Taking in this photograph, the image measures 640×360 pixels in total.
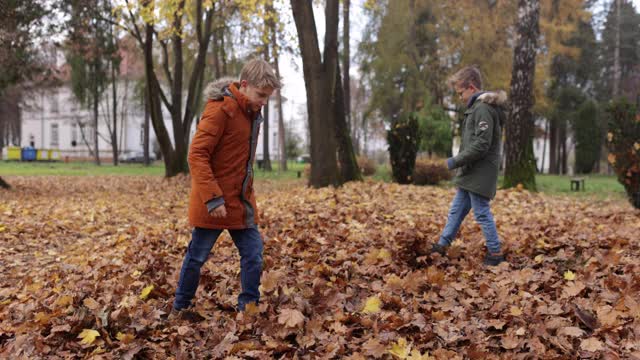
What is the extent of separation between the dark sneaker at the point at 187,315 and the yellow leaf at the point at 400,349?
1432 mm


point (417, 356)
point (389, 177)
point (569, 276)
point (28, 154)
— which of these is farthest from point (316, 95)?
point (28, 154)

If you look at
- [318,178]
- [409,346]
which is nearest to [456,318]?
[409,346]

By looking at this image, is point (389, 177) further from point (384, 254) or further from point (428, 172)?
point (384, 254)

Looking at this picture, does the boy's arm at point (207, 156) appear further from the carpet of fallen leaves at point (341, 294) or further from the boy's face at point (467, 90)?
the boy's face at point (467, 90)

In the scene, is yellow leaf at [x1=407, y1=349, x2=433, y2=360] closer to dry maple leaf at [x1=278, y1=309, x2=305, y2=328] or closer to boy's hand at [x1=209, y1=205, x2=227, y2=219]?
dry maple leaf at [x1=278, y1=309, x2=305, y2=328]

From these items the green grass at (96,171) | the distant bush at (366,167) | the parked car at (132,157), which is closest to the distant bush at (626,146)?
the distant bush at (366,167)

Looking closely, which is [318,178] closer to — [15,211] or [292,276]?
Result: [15,211]

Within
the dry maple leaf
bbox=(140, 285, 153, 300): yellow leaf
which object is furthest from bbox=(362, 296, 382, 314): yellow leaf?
bbox=(140, 285, 153, 300): yellow leaf

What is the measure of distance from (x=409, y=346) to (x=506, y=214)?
6.10 m

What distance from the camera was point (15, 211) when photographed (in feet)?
32.2

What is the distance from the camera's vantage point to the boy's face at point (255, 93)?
11.6 ft

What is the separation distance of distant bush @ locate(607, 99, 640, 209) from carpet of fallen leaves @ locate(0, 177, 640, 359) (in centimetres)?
157

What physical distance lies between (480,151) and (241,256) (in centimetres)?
234

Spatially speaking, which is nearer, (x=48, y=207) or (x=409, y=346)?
(x=409, y=346)
